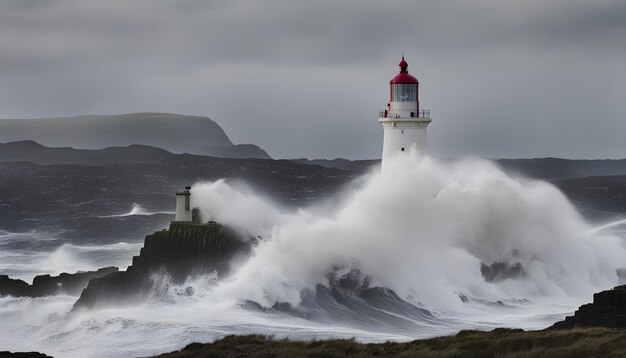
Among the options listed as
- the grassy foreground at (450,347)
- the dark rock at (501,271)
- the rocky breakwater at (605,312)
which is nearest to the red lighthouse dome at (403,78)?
the dark rock at (501,271)

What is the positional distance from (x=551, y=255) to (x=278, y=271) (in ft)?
32.3

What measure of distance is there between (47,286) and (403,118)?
966 cm

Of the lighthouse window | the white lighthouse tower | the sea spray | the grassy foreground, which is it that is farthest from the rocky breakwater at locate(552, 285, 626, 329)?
the lighthouse window

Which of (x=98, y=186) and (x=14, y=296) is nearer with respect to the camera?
(x=14, y=296)

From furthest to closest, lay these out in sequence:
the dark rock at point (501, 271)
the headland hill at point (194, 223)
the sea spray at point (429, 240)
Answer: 1. the dark rock at point (501, 271)
2. the sea spray at point (429, 240)
3. the headland hill at point (194, 223)

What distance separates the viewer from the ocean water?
2203 cm

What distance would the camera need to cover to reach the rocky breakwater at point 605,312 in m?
18.4

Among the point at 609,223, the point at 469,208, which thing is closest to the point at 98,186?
the point at 609,223

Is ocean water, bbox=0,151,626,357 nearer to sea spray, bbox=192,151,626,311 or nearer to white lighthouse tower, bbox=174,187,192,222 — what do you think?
sea spray, bbox=192,151,626,311

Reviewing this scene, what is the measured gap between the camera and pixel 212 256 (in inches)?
1022

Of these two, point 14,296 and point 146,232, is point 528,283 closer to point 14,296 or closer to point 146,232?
point 14,296

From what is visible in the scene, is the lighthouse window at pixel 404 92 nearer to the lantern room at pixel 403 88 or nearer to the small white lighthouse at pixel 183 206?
the lantern room at pixel 403 88

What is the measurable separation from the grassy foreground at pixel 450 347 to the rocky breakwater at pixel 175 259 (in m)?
9.68

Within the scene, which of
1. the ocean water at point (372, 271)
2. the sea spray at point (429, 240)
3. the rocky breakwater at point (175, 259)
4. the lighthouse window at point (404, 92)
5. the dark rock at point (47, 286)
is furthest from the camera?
the lighthouse window at point (404, 92)
